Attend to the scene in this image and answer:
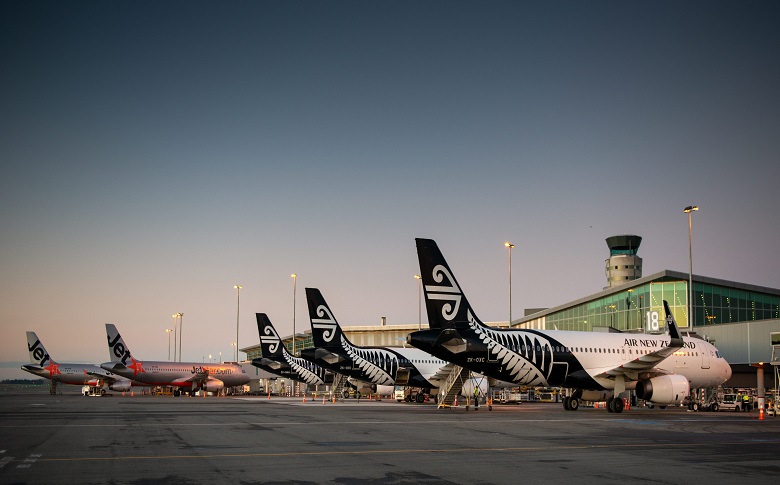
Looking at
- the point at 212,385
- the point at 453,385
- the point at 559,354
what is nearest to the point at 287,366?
the point at 212,385

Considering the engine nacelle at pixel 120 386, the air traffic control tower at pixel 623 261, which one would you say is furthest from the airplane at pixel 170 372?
the air traffic control tower at pixel 623 261

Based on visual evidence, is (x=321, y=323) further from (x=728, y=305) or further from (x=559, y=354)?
(x=728, y=305)

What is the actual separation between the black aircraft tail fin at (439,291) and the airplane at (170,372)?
5590cm

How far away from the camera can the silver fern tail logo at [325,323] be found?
51219 mm

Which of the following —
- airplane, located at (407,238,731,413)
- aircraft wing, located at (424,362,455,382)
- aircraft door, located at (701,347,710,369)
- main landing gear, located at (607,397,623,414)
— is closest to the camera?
airplane, located at (407,238,731,413)

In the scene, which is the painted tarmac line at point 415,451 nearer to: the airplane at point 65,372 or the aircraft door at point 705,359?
the aircraft door at point 705,359

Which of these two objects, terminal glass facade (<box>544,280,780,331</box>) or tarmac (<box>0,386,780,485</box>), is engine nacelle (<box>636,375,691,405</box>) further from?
terminal glass facade (<box>544,280,780,331</box>)

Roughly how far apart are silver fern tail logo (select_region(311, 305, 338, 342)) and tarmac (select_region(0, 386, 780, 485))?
24.8 meters

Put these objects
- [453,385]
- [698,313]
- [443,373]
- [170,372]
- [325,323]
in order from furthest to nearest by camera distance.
Answer: [170,372]
[698,313]
[325,323]
[443,373]
[453,385]

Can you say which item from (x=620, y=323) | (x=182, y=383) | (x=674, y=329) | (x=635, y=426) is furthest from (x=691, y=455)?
(x=182, y=383)

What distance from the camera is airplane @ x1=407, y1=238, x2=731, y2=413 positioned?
3262 cm

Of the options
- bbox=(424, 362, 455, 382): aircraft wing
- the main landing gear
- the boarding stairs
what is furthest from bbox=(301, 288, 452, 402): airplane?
the main landing gear

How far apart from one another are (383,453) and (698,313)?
2163 inches

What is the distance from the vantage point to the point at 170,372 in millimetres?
83750
